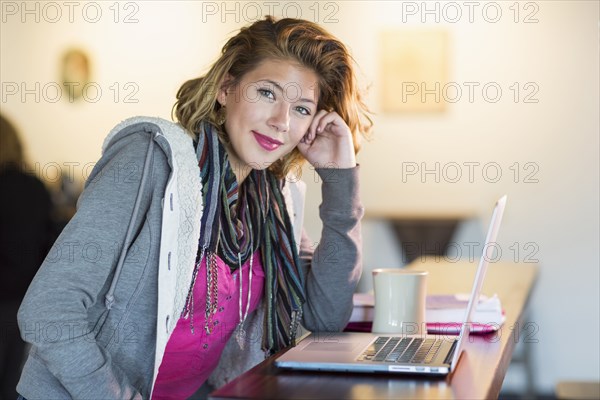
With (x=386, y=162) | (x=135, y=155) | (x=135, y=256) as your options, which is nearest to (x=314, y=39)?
(x=135, y=155)

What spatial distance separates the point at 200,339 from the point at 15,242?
174 centimetres

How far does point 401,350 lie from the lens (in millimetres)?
1249

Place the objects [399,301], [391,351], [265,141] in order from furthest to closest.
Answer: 1. [265,141]
2. [399,301]
3. [391,351]

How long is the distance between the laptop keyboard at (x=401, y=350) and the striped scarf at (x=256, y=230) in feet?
0.89

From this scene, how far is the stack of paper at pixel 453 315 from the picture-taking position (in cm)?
152

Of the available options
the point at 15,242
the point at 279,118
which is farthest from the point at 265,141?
the point at 15,242

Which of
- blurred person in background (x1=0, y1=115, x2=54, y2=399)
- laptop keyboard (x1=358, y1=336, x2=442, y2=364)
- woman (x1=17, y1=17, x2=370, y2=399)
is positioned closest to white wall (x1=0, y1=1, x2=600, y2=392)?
blurred person in background (x1=0, y1=115, x2=54, y2=399)

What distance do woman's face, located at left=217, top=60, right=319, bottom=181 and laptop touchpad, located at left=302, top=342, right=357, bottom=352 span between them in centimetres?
42

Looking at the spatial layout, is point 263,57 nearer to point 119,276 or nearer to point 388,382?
point 119,276

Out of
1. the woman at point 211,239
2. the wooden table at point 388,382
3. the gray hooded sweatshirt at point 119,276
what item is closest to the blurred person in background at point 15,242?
the woman at point 211,239

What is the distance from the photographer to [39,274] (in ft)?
3.88

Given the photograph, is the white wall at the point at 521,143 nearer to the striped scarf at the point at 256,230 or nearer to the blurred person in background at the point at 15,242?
the blurred person in background at the point at 15,242

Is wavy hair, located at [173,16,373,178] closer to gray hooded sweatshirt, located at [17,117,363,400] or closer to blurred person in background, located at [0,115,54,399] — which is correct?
gray hooded sweatshirt, located at [17,117,363,400]

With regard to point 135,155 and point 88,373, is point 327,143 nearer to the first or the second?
A: point 135,155
